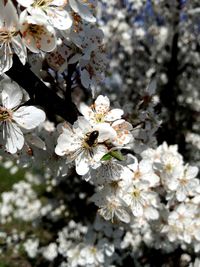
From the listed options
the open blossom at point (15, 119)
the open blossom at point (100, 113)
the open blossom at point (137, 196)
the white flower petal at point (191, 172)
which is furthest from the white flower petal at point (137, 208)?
the open blossom at point (15, 119)

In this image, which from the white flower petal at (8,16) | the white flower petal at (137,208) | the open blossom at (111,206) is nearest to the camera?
the white flower petal at (8,16)

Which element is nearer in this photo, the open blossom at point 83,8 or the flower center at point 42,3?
the flower center at point 42,3

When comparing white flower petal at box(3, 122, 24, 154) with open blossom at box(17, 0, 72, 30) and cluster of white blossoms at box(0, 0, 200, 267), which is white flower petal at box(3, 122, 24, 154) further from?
open blossom at box(17, 0, 72, 30)

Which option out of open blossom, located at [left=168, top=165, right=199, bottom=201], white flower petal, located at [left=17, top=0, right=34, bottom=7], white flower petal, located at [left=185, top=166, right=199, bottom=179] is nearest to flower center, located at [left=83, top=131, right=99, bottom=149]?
white flower petal, located at [left=17, top=0, right=34, bottom=7]

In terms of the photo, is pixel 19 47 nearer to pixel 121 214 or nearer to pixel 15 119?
pixel 15 119

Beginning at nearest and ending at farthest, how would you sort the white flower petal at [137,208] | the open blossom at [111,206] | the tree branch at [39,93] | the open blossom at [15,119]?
the open blossom at [15,119]
the tree branch at [39,93]
the open blossom at [111,206]
the white flower petal at [137,208]

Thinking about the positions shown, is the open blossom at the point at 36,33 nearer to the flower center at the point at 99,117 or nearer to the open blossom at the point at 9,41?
the open blossom at the point at 9,41
